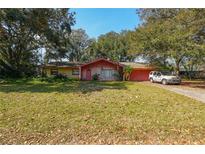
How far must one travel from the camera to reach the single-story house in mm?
39156

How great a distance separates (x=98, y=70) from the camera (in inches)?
1547

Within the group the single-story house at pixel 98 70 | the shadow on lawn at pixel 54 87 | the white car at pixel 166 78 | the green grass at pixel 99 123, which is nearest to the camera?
the green grass at pixel 99 123

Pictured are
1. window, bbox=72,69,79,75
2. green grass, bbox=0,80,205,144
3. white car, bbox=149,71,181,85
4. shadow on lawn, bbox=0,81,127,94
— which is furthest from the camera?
window, bbox=72,69,79,75

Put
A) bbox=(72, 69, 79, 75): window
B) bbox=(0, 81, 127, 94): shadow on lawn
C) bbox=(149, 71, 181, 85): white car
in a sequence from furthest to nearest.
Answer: bbox=(72, 69, 79, 75): window, bbox=(149, 71, 181, 85): white car, bbox=(0, 81, 127, 94): shadow on lawn

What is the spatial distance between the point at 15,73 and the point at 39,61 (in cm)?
600

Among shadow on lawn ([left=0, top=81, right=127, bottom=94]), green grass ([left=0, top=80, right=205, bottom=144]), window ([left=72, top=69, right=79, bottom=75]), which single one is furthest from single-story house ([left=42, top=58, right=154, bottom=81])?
green grass ([left=0, top=80, right=205, bottom=144])

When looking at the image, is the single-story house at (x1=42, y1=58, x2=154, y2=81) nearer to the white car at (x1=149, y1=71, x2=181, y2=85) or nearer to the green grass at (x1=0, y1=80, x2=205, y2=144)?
the white car at (x1=149, y1=71, x2=181, y2=85)

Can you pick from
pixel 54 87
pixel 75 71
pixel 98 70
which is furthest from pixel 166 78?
pixel 75 71

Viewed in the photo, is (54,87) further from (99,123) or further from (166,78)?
(99,123)

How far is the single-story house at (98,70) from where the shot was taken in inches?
1542

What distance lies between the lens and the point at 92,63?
129 feet

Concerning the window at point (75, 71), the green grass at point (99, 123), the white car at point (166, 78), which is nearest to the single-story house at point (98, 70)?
the window at point (75, 71)

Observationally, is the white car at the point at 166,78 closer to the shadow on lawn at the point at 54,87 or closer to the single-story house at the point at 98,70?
the shadow on lawn at the point at 54,87

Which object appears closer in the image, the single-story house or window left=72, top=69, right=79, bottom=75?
the single-story house
